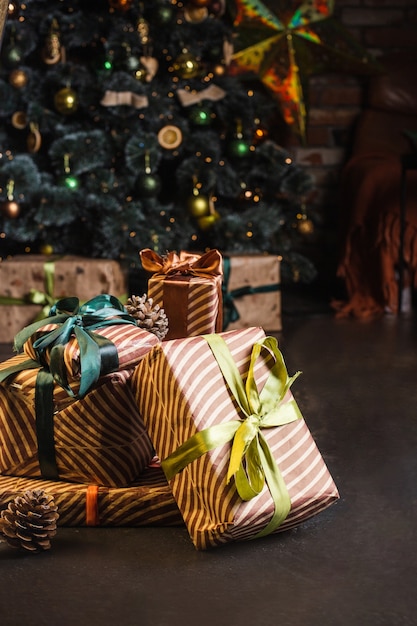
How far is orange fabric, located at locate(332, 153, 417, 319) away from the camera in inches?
137

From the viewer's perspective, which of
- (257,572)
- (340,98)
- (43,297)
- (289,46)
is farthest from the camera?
(340,98)

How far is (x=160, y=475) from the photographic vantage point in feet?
5.54

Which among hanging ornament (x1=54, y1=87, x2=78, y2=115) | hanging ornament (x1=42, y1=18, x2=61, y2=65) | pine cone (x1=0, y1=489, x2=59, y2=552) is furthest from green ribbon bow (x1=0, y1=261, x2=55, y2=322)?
pine cone (x1=0, y1=489, x2=59, y2=552)

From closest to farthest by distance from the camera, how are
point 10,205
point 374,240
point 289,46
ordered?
point 10,205 → point 374,240 → point 289,46

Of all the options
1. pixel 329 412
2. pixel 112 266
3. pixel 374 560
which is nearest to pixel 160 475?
pixel 374 560

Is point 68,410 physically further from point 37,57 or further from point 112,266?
point 37,57

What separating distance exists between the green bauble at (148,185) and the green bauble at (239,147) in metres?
0.34

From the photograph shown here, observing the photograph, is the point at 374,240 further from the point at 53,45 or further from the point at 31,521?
the point at 31,521

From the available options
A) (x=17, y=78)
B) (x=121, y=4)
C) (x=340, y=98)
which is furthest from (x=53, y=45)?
(x=340, y=98)

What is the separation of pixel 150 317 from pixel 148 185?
5.06 feet

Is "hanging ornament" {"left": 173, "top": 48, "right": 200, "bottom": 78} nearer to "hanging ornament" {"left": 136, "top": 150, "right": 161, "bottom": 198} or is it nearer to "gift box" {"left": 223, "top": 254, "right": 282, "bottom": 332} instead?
"hanging ornament" {"left": 136, "top": 150, "right": 161, "bottom": 198}

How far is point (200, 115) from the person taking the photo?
3342mm

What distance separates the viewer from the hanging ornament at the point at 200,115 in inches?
132

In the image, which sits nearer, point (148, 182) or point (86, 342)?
point (86, 342)
